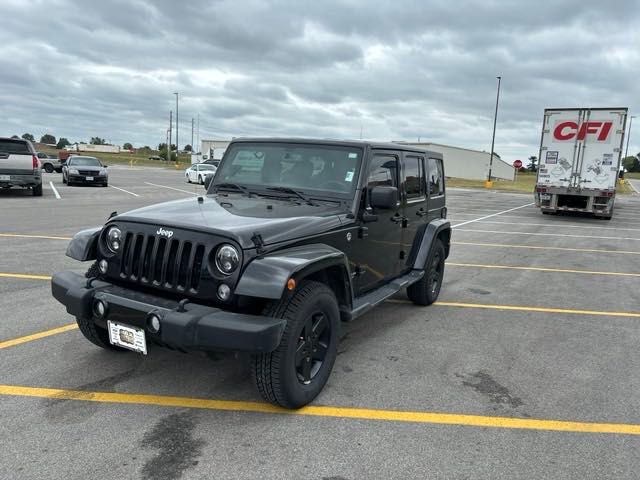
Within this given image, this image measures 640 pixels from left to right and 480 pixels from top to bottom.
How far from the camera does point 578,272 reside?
28.8ft

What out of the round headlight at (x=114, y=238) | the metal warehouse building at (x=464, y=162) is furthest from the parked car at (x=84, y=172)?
the metal warehouse building at (x=464, y=162)

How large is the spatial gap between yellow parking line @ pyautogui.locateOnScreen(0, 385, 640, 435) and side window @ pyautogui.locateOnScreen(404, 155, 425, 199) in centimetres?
250

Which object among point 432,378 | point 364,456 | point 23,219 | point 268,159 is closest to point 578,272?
point 432,378

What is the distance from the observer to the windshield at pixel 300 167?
4359 mm

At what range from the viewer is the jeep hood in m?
3.35

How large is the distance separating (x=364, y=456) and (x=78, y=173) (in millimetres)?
22940

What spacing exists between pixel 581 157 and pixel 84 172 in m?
20.2

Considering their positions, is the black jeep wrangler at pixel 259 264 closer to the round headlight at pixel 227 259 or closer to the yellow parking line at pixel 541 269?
the round headlight at pixel 227 259

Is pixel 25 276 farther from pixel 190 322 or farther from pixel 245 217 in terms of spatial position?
pixel 190 322

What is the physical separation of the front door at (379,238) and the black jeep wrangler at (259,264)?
0.06 feet

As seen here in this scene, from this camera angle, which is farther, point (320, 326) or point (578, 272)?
point (578, 272)

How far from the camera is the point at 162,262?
3.39 m

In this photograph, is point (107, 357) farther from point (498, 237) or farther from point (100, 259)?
point (498, 237)

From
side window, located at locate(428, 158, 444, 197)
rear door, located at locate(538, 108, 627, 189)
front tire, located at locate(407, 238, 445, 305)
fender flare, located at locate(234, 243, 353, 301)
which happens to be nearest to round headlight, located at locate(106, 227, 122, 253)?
fender flare, located at locate(234, 243, 353, 301)
